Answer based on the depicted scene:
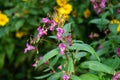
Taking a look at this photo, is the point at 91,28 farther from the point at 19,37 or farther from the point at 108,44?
the point at 108,44

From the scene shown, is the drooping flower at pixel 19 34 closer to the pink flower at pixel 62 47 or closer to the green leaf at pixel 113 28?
the green leaf at pixel 113 28

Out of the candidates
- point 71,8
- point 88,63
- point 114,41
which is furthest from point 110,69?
point 71,8

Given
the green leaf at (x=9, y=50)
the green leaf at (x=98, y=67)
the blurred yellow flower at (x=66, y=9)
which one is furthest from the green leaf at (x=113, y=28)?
the green leaf at (x=9, y=50)

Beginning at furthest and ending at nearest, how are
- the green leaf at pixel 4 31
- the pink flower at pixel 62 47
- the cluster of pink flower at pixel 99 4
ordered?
the green leaf at pixel 4 31 → the cluster of pink flower at pixel 99 4 → the pink flower at pixel 62 47

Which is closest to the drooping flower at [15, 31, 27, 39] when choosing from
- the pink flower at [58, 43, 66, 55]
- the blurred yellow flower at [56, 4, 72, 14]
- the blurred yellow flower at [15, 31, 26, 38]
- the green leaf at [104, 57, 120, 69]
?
the blurred yellow flower at [15, 31, 26, 38]

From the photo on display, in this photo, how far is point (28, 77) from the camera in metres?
3.73

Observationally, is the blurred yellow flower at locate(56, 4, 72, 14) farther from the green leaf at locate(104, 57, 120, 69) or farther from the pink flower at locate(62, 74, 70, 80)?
the pink flower at locate(62, 74, 70, 80)

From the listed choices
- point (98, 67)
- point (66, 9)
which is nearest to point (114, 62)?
point (98, 67)

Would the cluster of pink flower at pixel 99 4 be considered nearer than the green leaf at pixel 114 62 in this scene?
No

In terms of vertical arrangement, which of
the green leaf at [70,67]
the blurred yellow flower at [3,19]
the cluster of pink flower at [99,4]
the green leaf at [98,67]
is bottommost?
the blurred yellow flower at [3,19]

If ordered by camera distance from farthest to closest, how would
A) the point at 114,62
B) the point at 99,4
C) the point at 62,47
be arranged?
the point at 99,4
the point at 114,62
the point at 62,47

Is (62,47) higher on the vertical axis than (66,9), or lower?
higher

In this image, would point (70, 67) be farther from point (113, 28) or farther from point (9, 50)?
point (9, 50)

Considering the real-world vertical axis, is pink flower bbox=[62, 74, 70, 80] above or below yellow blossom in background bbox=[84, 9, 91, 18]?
above
